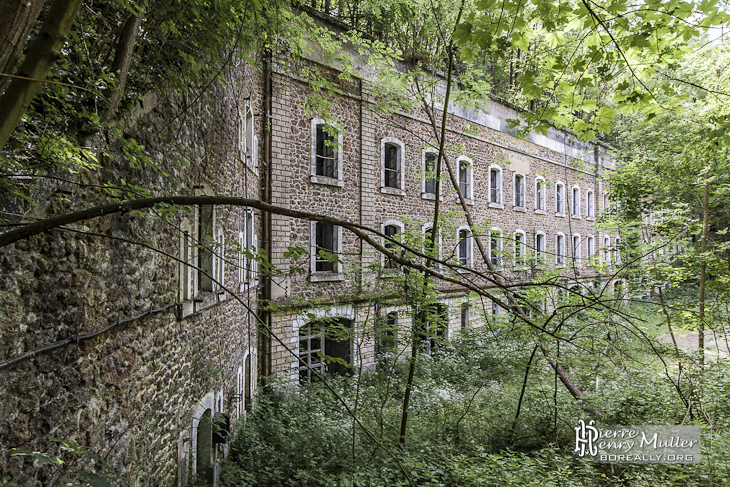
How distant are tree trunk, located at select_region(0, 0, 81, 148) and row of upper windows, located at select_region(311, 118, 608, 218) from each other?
382 centimetres

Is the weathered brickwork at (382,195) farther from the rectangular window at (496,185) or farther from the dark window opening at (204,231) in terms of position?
the dark window opening at (204,231)

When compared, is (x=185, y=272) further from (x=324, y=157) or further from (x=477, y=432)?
(x=324, y=157)

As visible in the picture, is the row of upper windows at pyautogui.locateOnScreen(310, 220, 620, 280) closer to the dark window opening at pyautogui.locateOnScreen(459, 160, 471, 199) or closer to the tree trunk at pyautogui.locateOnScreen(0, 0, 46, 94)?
the tree trunk at pyautogui.locateOnScreen(0, 0, 46, 94)

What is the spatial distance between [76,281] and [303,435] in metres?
4.86

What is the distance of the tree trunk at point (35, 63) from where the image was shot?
4.73 feet

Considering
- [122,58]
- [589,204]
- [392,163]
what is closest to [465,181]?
[392,163]

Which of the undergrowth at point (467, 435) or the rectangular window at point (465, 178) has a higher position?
the rectangular window at point (465, 178)

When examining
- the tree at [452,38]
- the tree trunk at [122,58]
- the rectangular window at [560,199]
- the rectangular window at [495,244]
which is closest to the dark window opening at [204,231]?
the tree at [452,38]

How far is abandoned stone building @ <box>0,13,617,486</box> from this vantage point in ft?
6.92

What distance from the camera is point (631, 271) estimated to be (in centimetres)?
837

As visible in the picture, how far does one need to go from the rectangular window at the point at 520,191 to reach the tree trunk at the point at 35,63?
18756mm

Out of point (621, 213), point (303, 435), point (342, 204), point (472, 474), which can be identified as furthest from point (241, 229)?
point (621, 213)

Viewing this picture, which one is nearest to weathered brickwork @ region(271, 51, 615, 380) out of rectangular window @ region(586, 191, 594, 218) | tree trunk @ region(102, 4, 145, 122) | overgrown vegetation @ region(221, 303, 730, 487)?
overgrown vegetation @ region(221, 303, 730, 487)

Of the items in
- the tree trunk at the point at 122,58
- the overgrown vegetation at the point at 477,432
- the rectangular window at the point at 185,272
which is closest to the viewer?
the tree trunk at the point at 122,58
